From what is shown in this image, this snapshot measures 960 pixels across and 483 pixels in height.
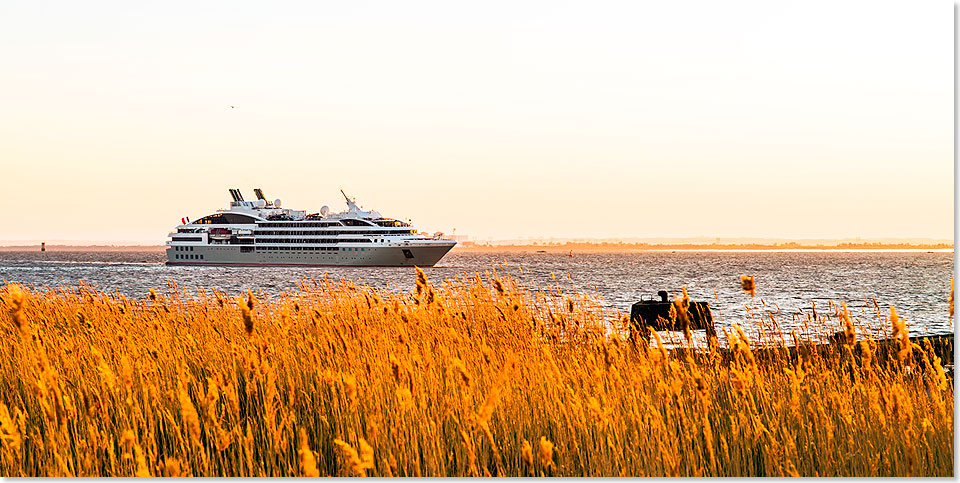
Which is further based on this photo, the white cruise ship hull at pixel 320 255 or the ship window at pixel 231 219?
the ship window at pixel 231 219

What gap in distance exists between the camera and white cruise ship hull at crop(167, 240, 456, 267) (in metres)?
60.1

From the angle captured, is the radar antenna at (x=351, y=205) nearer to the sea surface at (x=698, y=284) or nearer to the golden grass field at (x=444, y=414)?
the sea surface at (x=698, y=284)

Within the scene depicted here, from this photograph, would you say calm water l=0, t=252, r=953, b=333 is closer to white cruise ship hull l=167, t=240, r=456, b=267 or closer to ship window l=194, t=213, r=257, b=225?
white cruise ship hull l=167, t=240, r=456, b=267

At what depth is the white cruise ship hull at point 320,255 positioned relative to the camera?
6006 centimetres

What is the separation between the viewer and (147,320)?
20.1ft

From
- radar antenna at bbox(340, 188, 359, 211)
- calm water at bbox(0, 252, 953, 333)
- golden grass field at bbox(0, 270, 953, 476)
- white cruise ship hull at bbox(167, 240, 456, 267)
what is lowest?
calm water at bbox(0, 252, 953, 333)

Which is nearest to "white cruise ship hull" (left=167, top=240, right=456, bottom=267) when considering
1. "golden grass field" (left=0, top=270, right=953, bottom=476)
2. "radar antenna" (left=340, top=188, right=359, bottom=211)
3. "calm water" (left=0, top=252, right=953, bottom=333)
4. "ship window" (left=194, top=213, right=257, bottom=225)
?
"calm water" (left=0, top=252, right=953, bottom=333)

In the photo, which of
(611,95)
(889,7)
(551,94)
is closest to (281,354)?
(551,94)

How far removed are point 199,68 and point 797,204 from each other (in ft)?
13.6

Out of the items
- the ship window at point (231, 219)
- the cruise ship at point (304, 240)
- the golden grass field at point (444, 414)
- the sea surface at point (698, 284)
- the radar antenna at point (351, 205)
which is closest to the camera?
the golden grass field at point (444, 414)

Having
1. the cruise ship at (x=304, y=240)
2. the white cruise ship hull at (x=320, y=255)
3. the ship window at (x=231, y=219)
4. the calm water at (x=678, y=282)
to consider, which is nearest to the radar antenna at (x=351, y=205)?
the cruise ship at (x=304, y=240)

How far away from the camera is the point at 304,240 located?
61.9m

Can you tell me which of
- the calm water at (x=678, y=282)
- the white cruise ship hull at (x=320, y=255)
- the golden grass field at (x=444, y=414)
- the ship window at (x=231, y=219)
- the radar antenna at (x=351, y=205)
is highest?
the radar antenna at (x=351, y=205)

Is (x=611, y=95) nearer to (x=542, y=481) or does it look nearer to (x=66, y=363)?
(x=542, y=481)
